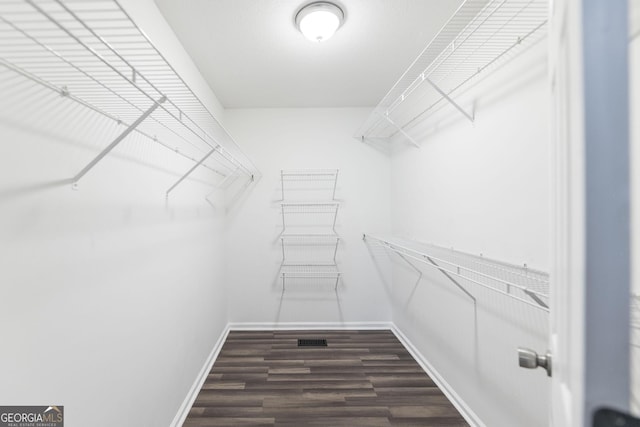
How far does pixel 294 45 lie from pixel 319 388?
247cm

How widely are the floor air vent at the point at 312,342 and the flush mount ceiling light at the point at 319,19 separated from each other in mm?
2583

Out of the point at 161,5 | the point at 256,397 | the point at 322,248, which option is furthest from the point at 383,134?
the point at 256,397

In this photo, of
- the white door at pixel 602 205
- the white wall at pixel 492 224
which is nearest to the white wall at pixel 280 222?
the white wall at pixel 492 224

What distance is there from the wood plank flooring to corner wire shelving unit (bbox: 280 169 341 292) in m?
0.69

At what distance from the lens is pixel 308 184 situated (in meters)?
3.14

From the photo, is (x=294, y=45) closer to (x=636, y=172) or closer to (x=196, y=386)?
(x=636, y=172)

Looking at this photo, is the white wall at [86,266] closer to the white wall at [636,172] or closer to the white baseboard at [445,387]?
the white wall at [636,172]

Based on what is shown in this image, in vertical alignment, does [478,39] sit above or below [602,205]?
above

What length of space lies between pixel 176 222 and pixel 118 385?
916 mm

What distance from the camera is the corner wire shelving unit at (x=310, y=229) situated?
3.13 meters

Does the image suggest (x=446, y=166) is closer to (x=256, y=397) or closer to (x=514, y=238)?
(x=514, y=238)

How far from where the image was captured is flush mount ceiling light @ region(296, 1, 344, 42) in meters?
1.51

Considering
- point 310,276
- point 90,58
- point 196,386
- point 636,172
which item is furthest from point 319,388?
point 90,58

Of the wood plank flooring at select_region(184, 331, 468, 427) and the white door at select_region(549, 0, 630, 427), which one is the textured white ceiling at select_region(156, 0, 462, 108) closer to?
the white door at select_region(549, 0, 630, 427)
